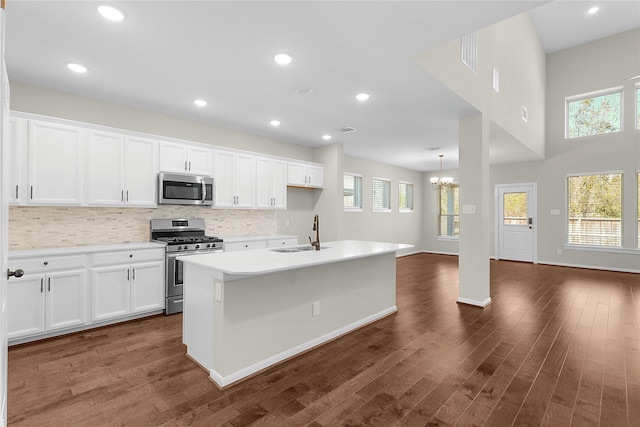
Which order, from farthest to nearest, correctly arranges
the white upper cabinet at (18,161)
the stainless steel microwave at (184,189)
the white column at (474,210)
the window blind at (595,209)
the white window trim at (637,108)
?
the window blind at (595,209) < the white window trim at (637,108) < the white column at (474,210) < the stainless steel microwave at (184,189) < the white upper cabinet at (18,161)

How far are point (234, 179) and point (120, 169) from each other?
5.06 feet

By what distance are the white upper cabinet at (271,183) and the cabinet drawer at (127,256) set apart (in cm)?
178

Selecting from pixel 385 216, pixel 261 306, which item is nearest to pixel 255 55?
pixel 261 306

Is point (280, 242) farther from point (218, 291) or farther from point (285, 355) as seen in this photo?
point (218, 291)

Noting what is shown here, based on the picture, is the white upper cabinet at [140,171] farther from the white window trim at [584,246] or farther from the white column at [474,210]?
the white window trim at [584,246]

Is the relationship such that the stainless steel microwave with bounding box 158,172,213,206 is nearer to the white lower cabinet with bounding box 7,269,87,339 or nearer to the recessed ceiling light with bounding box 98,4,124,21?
the white lower cabinet with bounding box 7,269,87,339

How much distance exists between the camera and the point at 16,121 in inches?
124

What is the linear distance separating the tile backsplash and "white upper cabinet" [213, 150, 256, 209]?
36 cm

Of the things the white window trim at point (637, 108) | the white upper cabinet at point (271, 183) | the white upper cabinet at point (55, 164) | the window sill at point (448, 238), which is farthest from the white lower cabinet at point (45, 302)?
the white window trim at point (637, 108)

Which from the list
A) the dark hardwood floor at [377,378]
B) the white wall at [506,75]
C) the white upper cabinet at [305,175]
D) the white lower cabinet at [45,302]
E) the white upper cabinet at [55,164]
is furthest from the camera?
the white upper cabinet at [305,175]

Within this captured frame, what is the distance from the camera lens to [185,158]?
4.38 meters

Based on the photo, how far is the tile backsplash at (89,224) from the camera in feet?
11.2

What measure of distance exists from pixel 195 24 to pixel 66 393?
2837 millimetres

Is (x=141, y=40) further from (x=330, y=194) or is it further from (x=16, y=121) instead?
(x=330, y=194)
